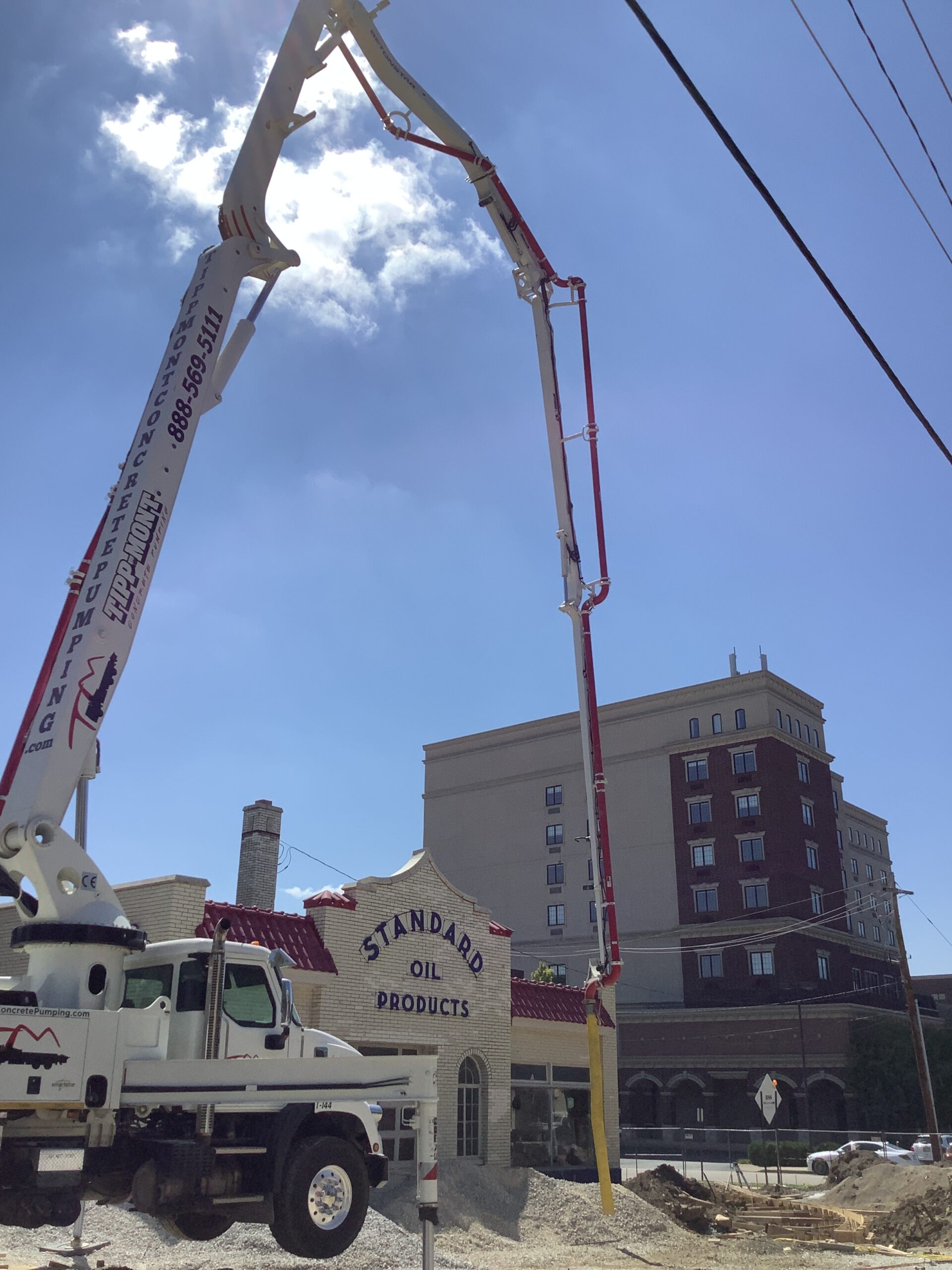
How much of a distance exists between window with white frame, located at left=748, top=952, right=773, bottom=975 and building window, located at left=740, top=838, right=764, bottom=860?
17.5ft

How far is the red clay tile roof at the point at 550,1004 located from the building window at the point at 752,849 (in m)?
37.7

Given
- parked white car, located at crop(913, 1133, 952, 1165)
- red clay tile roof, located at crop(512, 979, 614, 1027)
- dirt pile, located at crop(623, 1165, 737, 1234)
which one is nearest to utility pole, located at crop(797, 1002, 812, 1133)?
parked white car, located at crop(913, 1133, 952, 1165)

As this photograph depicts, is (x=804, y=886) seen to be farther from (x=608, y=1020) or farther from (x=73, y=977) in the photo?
(x=73, y=977)

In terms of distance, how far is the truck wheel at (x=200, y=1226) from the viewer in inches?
454

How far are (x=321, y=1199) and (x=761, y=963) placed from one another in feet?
180

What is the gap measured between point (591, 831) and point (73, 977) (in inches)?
376

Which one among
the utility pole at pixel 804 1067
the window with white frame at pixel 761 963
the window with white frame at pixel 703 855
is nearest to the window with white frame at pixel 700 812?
the window with white frame at pixel 703 855

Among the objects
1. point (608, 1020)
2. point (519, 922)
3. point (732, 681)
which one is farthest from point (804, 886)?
point (608, 1020)

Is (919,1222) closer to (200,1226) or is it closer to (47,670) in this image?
(200,1226)

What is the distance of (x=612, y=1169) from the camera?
90.0ft

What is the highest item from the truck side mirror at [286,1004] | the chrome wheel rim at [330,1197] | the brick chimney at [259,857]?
the brick chimney at [259,857]

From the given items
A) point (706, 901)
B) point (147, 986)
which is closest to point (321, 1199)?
point (147, 986)

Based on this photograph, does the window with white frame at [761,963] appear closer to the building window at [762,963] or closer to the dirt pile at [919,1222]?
the building window at [762,963]

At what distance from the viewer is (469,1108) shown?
24531 mm
